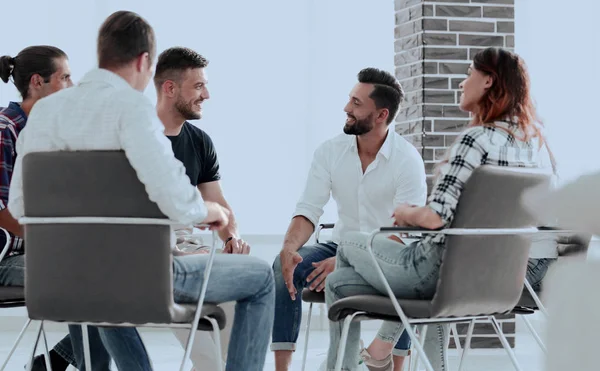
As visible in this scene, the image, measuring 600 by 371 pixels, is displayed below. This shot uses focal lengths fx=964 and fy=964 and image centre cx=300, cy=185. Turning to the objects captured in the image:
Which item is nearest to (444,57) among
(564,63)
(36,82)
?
(564,63)

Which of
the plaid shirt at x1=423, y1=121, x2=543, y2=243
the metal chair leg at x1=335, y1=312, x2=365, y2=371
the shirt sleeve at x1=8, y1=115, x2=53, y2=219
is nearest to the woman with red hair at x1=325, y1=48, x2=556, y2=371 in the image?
the plaid shirt at x1=423, y1=121, x2=543, y2=243

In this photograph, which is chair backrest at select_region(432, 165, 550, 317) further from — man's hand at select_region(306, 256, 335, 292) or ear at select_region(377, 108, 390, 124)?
ear at select_region(377, 108, 390, 124)

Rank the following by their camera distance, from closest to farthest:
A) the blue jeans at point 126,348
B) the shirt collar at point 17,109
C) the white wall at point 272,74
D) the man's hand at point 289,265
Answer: the blue jeans at point 126,348 → the shirt collar at point 17,109 → the man's hand at point 289,265 → the white wall at point 272,74

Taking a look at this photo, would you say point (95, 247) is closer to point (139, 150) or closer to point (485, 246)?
point (139, 150)

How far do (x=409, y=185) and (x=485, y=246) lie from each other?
4.50 feet

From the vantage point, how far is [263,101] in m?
7.03

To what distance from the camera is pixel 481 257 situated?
2.57 meters

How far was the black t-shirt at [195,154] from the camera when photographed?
3846 millimetres

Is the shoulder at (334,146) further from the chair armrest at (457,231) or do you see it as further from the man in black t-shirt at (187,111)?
the chair armrest at (457,231)

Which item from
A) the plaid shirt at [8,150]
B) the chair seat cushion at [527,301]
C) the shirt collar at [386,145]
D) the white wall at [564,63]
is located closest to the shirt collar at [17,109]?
the plaid shirt at [8,150]

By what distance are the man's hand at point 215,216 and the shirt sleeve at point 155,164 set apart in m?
0.11

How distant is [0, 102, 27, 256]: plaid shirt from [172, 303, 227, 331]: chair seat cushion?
0.89m

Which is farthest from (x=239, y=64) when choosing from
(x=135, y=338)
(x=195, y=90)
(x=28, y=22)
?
(x=135, y=338)

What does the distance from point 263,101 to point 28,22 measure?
175 centimetres
